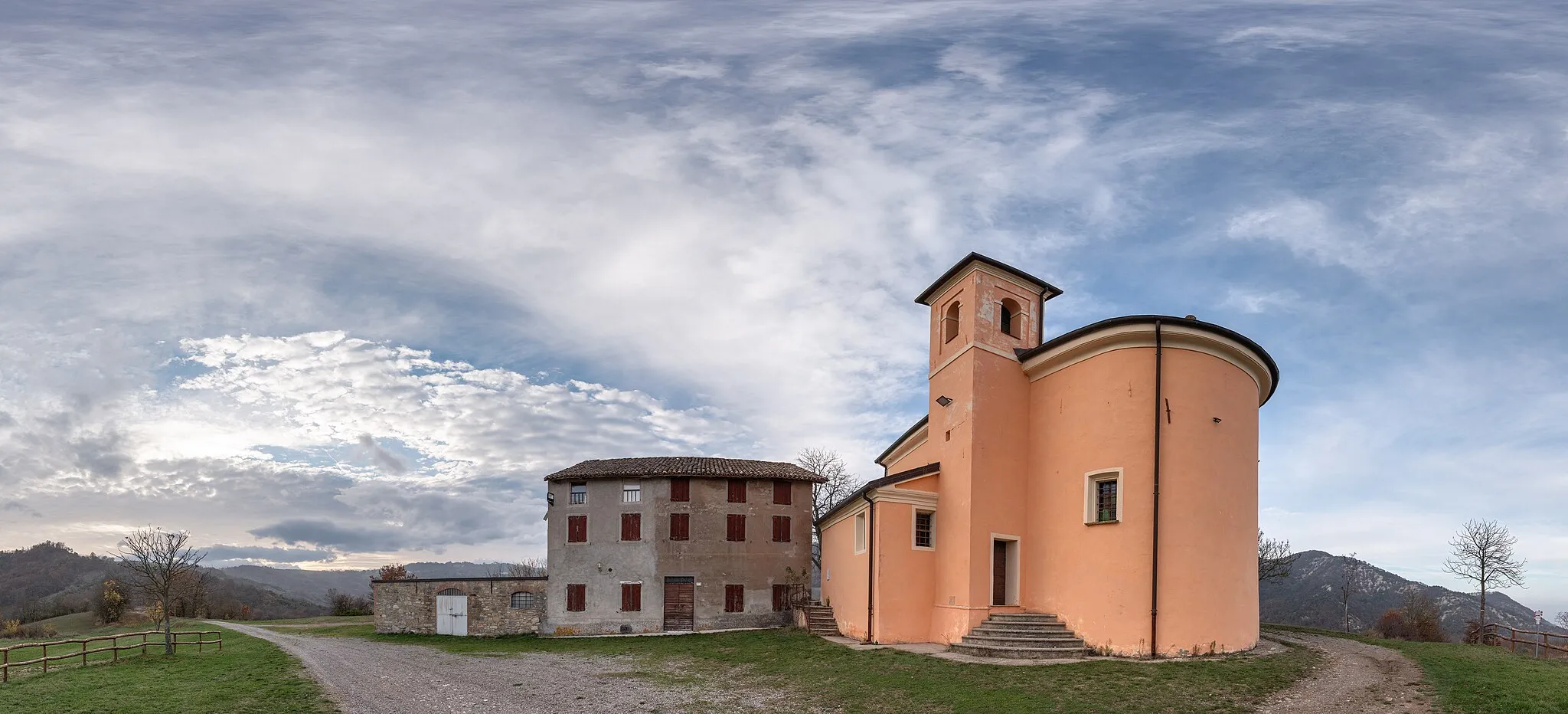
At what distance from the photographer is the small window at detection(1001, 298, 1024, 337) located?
2338 centimetres

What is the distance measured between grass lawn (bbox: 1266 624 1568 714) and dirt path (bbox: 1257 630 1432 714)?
1.13 ft

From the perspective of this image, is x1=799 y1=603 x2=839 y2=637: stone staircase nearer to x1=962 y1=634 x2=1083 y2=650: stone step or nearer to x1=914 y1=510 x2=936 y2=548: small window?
x1=914 y1=510 x2=936 y2=548: small window

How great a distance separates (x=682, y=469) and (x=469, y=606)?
10.6 meters

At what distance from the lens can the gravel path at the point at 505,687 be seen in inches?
607

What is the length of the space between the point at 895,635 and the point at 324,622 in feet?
130

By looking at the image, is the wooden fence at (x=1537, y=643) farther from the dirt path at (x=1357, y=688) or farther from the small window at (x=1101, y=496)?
the small window at (x=1101, y=496)

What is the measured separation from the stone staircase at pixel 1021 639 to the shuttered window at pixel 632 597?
16494 millimetres

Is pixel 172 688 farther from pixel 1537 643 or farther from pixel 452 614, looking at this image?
pixel 1537 643

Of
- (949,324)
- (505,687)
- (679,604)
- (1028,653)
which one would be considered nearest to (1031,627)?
(1028,653)

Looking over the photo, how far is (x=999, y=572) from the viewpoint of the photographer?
2178 centimetres

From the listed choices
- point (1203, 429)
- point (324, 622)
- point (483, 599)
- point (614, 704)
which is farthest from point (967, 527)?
point (324, 622)

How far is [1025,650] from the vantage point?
61.2ft

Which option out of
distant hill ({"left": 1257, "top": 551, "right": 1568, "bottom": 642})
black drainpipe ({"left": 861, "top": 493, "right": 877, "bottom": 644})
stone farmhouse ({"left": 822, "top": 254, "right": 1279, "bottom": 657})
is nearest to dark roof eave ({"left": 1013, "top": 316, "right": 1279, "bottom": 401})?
stone farmhouse ({"left": 822, "top": 254, "right": 1279, "bottom": 657})

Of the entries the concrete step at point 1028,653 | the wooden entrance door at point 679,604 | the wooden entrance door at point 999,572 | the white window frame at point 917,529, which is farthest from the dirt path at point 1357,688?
the wooden entrance door at point 679,604
